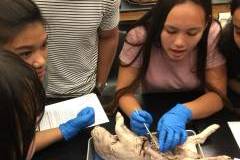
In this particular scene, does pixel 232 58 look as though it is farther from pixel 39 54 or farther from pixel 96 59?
pixel 39 54

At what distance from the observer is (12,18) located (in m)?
0.89

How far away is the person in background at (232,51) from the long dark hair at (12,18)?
0.63 metres

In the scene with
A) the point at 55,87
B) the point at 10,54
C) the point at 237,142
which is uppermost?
the point at 10,54

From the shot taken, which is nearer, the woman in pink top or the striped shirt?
the woman in pink top

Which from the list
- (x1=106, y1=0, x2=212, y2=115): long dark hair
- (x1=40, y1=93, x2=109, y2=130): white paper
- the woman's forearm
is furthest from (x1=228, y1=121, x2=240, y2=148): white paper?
(x1=40, y1=93, x2=109, y2=130): white paper

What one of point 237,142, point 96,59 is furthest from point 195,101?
point 96,59

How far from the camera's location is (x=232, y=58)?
4.25 ft

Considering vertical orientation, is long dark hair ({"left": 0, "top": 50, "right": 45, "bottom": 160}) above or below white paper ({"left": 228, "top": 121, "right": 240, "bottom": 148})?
above

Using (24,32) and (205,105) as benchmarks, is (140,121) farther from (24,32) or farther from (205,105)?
(24,32)

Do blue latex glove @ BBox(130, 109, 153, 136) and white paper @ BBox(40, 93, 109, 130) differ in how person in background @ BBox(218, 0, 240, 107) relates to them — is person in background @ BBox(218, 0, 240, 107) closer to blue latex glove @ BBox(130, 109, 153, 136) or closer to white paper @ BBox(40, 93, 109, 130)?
blue latex glove @ BBox(130, 109, 153, 136)

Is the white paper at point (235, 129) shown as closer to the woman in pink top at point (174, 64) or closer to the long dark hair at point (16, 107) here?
the woman in pink top at point (174, 64)

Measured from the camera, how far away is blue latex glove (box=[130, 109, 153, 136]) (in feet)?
3.59

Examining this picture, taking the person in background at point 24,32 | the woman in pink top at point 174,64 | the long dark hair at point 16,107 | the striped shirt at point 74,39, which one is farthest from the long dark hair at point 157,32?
the long dark hair at point 16,107

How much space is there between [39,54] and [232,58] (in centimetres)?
67
